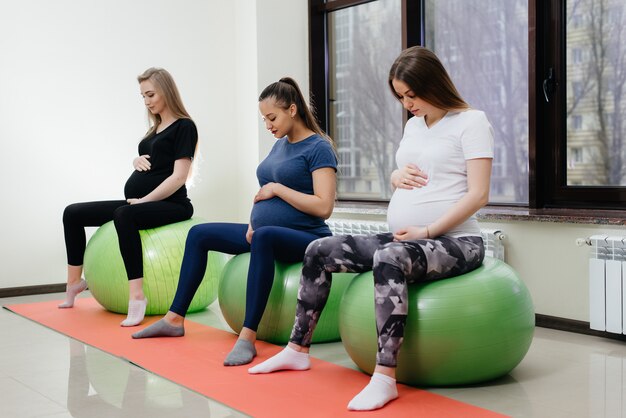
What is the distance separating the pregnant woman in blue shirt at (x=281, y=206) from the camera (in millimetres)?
2820

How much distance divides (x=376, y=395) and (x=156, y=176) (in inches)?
76.1

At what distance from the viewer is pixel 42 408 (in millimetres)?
2330

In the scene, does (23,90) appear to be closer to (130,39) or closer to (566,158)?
(130,39)

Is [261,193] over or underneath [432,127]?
underneath

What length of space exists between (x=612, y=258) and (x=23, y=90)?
335 cm

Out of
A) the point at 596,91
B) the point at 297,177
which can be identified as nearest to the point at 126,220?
the point at 297,177

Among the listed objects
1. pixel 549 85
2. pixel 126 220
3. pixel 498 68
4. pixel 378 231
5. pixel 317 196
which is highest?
pixel 498 68

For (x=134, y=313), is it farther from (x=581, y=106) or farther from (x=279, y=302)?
(x=581, y=106)

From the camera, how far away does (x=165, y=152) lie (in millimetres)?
3742

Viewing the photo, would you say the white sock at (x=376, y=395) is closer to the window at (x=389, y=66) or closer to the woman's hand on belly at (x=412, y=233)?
the woman's hand on belly at (x=412, y=233)

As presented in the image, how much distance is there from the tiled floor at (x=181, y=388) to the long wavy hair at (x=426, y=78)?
928mm

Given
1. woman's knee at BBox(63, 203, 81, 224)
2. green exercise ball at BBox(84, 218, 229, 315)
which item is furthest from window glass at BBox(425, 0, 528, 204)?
woman's knee at BBox(63, 203, 81, 224)

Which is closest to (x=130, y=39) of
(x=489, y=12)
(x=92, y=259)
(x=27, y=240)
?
(x=27, y=240)

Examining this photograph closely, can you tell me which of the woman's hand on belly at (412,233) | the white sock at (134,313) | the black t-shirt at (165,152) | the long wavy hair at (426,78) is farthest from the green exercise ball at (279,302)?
the long wavy hair at (426,78)
